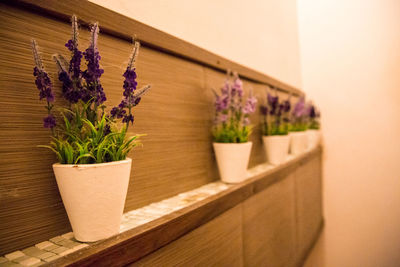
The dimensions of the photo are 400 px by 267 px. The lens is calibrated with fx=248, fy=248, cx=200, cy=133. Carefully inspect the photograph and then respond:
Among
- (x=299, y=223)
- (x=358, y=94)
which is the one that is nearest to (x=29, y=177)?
(x=299, y=223)

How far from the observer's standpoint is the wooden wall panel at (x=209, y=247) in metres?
0.55

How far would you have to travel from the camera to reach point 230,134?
912mm

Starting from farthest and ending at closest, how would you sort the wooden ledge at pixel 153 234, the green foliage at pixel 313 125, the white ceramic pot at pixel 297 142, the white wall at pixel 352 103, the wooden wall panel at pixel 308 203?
1. the green foliage at pixel 313 125
2. the white wall at pixel 352 103
3. the white ceramic pot at pixel 297 142
4. the wooden wall panel at pixel 308 203
5. the wooden ledge at pixel 153 234

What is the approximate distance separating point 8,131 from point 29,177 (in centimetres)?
9

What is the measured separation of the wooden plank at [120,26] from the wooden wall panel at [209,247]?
52cm

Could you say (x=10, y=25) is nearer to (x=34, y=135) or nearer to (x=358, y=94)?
(x=34, y=135)

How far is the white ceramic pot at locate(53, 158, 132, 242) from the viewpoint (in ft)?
1.43

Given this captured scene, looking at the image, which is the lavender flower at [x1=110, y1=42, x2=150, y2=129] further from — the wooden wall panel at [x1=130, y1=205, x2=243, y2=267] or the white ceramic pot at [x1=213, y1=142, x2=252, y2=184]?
the white ceramic pot at [x1=213, y1=142, x2=252, y2=184]

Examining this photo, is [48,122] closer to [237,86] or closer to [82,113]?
[82,113]

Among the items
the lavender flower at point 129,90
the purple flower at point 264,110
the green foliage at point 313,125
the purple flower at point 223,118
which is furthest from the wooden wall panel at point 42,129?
the green foliage at point 313,125

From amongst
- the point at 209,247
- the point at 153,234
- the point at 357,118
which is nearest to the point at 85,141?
the point at 153,234

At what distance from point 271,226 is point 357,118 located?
1560mm

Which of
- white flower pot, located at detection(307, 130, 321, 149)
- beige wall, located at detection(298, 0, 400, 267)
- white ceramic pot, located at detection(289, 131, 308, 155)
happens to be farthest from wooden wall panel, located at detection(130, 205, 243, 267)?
beige wall, located at detection(298, 0, 400, 267)

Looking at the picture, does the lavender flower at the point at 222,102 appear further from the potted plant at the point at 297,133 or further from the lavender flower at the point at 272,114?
the potted plant at the point at 297,133
